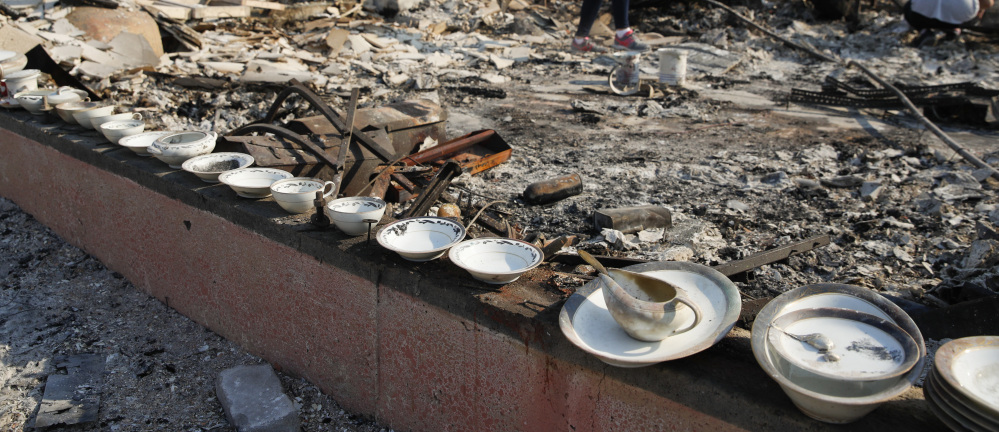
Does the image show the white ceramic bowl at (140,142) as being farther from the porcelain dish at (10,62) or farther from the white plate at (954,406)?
the white plate at (954,406)

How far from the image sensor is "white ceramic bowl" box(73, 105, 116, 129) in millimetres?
4625

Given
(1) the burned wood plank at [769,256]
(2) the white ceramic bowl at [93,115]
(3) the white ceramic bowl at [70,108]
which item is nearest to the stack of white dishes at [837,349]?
(1) the burned wood plank at [769,256]

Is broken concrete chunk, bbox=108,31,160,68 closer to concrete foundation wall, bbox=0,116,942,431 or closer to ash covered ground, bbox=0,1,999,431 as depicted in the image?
ash covered ground, bbox=0,1,999,431

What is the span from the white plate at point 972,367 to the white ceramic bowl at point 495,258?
1.38 metres

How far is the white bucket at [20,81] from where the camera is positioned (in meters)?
5.55

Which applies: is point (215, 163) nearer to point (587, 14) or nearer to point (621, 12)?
point (587, 14)

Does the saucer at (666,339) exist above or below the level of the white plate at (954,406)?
below

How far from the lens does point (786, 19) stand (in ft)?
46.3

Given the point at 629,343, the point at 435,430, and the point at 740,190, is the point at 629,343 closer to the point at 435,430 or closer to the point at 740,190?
the point at 435,430

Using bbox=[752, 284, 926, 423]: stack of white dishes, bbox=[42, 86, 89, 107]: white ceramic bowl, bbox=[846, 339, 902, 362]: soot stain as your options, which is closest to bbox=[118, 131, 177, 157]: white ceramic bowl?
bbox=[42, 86, 89, 107]: white ceramic bowl

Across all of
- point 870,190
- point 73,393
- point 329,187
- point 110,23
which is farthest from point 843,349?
point 110,23

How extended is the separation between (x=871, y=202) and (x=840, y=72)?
19.4 ft

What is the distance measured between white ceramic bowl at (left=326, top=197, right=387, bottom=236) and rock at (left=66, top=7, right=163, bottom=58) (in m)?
7.81

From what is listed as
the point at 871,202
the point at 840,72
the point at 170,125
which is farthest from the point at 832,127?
the point at 170,125
